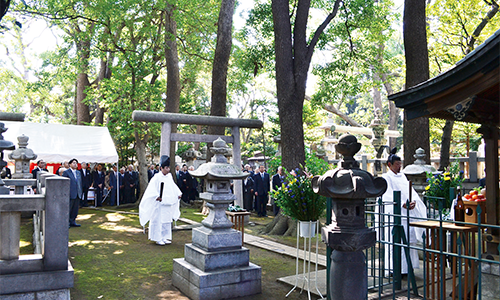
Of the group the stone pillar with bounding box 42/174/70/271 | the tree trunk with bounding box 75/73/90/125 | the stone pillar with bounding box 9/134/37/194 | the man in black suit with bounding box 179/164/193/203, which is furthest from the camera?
the tree trunk with bounding box 75/73/90/125

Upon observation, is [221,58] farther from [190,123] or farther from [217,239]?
[217,239]

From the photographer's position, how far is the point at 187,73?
73.5 feet

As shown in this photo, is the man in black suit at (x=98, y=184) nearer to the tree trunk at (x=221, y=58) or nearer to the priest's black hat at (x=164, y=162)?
the tree trunk at (x=221, y=58)

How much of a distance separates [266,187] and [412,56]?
773 centimetres

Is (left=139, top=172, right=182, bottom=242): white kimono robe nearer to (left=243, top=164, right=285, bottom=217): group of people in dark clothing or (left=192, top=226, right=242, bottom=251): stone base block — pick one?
(left=192, top=226, right=242, bottom=251): stone base block

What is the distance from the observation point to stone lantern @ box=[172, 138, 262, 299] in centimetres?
561

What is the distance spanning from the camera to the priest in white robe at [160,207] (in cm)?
945

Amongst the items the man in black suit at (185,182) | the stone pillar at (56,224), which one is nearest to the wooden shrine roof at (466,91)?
the stone pillar at (56,224)

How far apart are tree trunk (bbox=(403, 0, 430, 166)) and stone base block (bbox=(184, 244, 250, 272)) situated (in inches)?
221

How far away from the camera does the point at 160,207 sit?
9617 mm

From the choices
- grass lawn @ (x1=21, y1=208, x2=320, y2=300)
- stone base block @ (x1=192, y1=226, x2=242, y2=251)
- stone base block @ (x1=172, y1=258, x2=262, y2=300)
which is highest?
stone base block @ (x1=192, y1=226, x2=242, y2=251)

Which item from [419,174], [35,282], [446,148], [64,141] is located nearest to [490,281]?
[419,174]

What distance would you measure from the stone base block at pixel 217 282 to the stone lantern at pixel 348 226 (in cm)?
267

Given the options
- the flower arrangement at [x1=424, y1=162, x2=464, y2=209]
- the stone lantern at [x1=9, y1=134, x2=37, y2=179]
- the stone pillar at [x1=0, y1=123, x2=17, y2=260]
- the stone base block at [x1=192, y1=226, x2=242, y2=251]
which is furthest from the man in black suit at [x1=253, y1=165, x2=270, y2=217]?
the stone pillar at [x1=0, y1=123, x2=17, y2=260]
